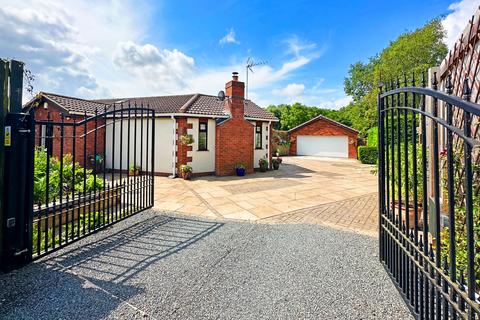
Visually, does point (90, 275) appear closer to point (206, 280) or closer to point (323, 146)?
point (206, 280)

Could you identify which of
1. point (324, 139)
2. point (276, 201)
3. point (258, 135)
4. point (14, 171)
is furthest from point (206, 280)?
point (324, 139)

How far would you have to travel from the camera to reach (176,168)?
11.8 metres

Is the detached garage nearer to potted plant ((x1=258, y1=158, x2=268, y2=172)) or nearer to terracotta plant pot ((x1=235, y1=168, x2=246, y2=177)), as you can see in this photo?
potted plant ((x1=258, y1=158, x2=268, y2=172))

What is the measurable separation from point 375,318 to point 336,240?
1971 millimetres

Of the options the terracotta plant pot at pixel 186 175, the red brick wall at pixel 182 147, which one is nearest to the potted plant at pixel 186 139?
the red brick wall at pixel 182 147

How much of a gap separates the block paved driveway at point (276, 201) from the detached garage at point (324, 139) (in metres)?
16.8

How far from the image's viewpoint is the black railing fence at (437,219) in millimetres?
1289

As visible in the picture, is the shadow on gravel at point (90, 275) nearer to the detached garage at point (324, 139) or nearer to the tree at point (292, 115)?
the detached garage at point (324, 139)

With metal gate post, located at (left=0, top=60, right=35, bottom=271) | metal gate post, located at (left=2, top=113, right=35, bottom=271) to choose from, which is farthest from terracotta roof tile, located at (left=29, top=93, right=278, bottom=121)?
metal gate post, located at (left=2, top=113, right=35, bottom=271)

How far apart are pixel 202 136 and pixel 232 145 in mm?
1631

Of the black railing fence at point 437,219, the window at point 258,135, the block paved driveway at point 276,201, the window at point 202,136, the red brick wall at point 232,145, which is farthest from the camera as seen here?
the window at point 258,135

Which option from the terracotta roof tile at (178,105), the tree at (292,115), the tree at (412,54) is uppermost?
the tree at (412,54)

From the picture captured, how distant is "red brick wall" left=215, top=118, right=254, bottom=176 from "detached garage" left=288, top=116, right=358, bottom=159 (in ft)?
50.2

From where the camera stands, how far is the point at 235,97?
1270 cm
